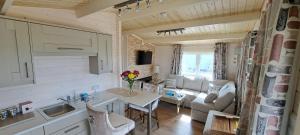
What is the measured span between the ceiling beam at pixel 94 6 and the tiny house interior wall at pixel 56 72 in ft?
0.56

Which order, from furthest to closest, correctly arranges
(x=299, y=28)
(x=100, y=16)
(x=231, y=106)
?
(x=231, y=106) < (x=100, y=16) < (x=299, y=28)

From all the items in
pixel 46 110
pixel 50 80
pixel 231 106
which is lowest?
pixel 231 106

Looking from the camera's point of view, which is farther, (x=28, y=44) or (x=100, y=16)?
(x=100, y=16)

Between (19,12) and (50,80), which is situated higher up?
(19,12)

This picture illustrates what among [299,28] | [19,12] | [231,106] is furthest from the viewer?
[231,106]

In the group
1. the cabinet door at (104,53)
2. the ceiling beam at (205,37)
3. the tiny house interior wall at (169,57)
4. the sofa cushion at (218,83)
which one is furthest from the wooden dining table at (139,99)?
the tiny house interior wall at (169,57)

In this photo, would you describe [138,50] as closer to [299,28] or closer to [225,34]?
[225,34]

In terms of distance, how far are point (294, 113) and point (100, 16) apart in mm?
2811

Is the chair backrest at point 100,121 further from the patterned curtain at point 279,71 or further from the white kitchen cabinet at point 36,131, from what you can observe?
the patterned curtain at point 279,71

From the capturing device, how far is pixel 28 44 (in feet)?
5.02

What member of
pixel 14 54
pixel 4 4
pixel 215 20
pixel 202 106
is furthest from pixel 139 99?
pixel 215 20

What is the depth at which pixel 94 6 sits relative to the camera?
1820 millimetres

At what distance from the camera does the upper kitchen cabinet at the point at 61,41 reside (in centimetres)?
161

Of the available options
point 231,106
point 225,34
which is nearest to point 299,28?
point 231,106
